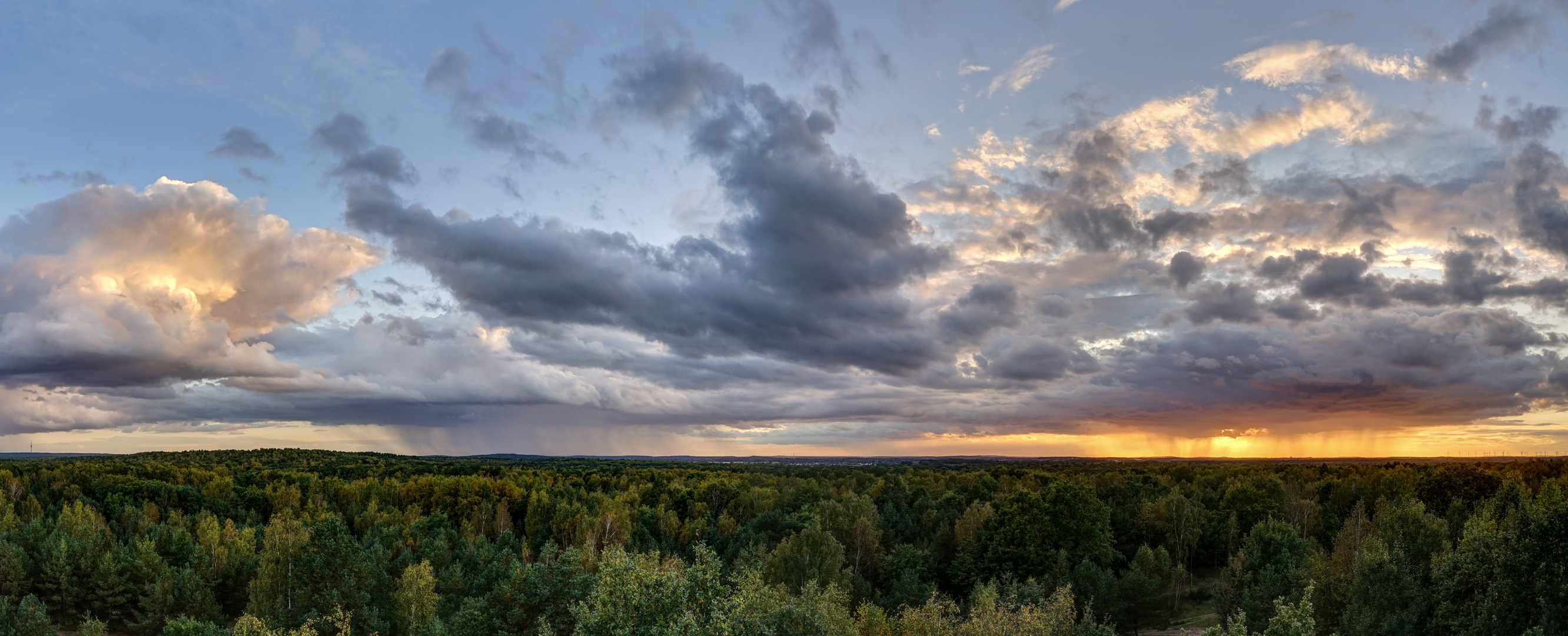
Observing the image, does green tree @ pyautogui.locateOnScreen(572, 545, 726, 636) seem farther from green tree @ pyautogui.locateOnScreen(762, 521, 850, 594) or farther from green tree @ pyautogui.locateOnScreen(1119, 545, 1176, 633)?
green tree @ pyautogui.locateOnScreen(1119, 545, 1176, 633)

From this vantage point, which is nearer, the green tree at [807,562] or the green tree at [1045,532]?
the green tree at [807,562]

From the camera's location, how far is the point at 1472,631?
51.2m

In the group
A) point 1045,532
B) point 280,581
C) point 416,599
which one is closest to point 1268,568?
point 1045,532

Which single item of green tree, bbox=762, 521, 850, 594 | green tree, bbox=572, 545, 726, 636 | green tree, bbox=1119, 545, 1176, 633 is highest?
green tree, bbox=572, 545, 726, 636

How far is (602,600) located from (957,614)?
58.6 m

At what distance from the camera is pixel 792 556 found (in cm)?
9269

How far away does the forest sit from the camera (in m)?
51.6

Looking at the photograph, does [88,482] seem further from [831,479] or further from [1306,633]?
[1306,633]

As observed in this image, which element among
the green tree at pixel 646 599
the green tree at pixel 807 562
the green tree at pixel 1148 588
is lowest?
the green tree at pixel 1148 588

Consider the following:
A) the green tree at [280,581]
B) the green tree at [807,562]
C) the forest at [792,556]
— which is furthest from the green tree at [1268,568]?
the green tree at [280,581]

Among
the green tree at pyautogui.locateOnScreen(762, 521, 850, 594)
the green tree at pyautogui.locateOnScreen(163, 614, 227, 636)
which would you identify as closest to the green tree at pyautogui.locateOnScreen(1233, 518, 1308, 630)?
the green tree at pyautogui.locateOnScreen(762, 521, 850, 594)

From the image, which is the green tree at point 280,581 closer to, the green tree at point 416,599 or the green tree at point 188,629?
the green tree at point 188,629

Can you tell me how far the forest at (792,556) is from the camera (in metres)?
51.6

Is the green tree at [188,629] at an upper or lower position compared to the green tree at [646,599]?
lower
